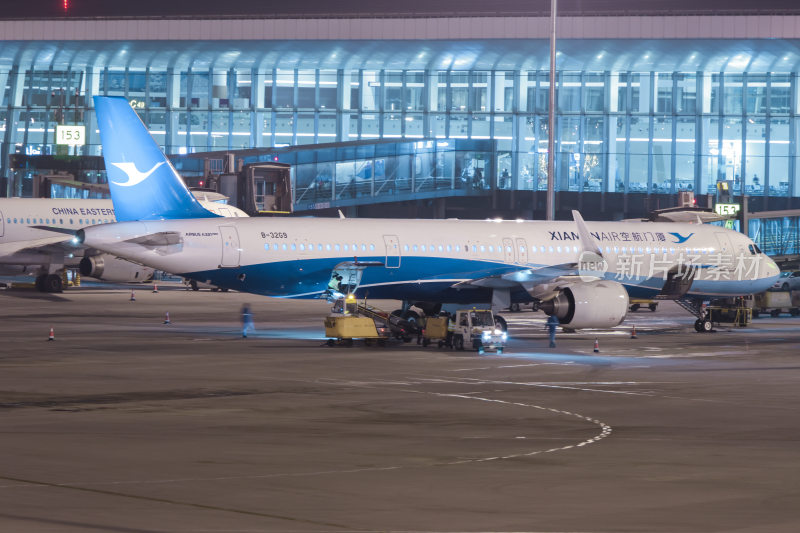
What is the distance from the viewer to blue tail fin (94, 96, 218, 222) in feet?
115

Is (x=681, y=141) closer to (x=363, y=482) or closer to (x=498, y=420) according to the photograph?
(x=498, y=420)

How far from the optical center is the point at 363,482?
13617 mm

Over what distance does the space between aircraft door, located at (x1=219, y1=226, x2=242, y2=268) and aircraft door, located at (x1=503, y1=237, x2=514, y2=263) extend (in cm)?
889

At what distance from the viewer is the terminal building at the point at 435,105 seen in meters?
82.4

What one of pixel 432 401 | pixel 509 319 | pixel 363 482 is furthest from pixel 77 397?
pixel 509 319

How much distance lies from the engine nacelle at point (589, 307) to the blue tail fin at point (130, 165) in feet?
38.6

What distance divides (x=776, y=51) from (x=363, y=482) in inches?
2948

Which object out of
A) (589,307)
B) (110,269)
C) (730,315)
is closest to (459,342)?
(589,307)

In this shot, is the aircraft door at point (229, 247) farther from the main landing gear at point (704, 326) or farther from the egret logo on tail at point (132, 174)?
the main landing gear at point (704, 326)

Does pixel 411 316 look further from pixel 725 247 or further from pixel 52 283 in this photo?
pixel 52 283

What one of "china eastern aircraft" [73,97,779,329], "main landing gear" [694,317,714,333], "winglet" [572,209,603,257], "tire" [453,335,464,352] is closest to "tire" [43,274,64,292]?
"china eastern aircraft" [73,97,779,329]

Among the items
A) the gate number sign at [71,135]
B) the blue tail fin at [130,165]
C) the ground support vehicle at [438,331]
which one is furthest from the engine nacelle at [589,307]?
the gate number sign at [71,135]

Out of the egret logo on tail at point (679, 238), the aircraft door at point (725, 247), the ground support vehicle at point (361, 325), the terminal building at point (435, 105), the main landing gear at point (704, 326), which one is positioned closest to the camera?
the ground support vehicle at point (361, 325)

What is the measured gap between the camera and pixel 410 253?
124 ft
